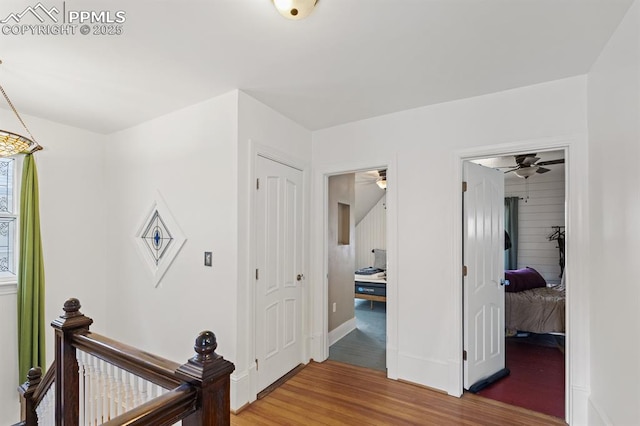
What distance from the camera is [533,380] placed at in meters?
3.01

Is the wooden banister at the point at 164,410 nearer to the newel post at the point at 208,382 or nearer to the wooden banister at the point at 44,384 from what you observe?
the newel post at the point at 208,382

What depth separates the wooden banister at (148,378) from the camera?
0.96 metres

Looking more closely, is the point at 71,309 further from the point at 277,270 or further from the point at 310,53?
the point at 310,53

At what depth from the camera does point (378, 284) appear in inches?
216

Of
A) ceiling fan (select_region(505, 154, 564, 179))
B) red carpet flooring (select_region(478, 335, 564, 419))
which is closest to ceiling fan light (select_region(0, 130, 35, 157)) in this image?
red carpet flooring (select_region(478, 335, 564, 419))

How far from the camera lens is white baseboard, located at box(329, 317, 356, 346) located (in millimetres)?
4043

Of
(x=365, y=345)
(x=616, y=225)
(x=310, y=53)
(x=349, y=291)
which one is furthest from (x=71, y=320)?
(x=349, y=291)

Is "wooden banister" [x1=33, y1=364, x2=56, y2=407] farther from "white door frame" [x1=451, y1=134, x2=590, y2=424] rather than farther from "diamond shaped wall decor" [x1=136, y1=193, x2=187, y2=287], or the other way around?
"white door frame" [x1=451, y1=134, x2=590, y2=424]

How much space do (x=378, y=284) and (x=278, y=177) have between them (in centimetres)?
322

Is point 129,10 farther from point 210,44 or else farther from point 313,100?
point 313,100

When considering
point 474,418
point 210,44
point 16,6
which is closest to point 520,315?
point 474,418

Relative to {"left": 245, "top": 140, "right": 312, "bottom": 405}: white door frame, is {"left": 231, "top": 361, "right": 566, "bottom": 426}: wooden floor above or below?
below

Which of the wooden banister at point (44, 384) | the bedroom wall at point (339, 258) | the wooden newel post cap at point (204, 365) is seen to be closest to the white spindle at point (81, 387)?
the wooden banister at point (44, 384)

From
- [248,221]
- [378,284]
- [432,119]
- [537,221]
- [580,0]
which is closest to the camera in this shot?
[580,0]
